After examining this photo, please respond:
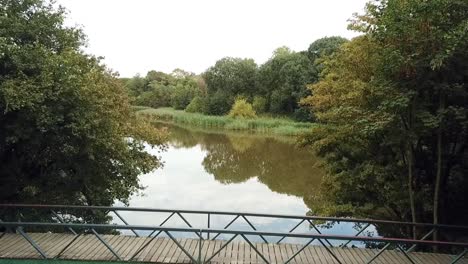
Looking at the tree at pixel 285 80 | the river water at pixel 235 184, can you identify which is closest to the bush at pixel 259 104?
the tree at pixel 285 80

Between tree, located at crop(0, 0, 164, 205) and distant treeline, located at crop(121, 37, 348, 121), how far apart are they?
33129mm

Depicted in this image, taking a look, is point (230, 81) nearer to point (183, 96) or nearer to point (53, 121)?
point (183, 96)

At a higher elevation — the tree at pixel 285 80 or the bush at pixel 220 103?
the tree at pixel 285 80

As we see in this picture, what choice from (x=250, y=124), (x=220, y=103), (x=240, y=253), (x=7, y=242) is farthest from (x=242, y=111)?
(x=7, y=242)

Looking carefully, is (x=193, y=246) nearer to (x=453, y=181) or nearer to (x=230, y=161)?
(x=453, y=181)

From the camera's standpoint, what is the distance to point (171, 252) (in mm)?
8852

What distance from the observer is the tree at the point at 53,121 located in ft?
36.5

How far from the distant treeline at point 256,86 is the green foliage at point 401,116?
31.3m

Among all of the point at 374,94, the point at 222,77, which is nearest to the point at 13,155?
the point at 374,94

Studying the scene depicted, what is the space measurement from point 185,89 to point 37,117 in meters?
70.5

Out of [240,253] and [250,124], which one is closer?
[240,253]

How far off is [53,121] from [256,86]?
5444cm

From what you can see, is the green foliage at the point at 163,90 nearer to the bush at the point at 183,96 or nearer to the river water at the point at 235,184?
the bush at the point at 183,96

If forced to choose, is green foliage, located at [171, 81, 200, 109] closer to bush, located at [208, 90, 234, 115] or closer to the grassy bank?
bush, located at [208, 90, 234, 115]
